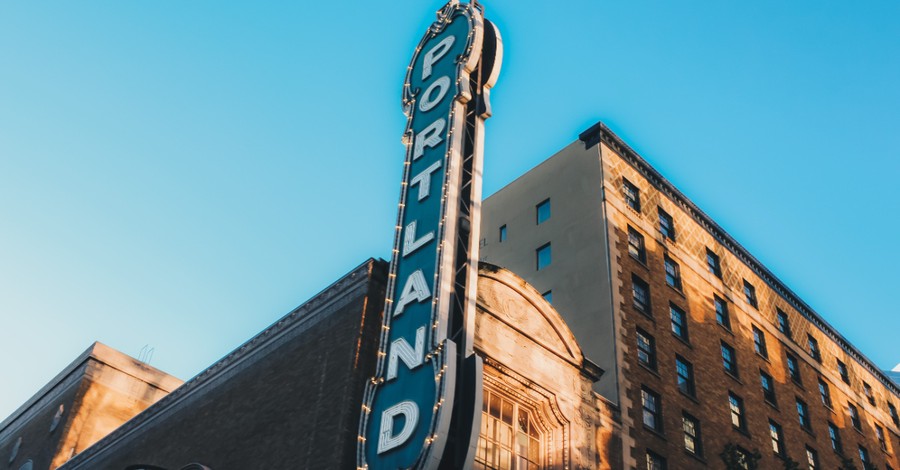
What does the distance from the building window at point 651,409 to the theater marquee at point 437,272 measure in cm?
1232

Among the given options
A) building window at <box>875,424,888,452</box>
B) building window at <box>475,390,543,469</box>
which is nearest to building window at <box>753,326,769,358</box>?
building window at <box>875,424,888,452</box>

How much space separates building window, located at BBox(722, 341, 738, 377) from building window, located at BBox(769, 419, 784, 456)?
288 cm

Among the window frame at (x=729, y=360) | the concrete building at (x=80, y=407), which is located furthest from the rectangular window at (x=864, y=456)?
the concrete building at (x=80, y=407)

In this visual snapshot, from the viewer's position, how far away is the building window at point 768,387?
3822 cm

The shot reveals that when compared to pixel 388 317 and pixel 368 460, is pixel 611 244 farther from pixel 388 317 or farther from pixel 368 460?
pixel 368 460

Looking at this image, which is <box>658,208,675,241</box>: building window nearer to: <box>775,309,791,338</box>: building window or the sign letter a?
<box>775,309,791,338</box>: building window

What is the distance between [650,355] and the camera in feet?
107

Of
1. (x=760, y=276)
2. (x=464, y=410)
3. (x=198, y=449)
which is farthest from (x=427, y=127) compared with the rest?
(x=760, y=276)

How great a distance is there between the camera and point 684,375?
3381 centimetres

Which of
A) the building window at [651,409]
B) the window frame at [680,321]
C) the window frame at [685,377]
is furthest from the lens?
the window frame at [680,321]

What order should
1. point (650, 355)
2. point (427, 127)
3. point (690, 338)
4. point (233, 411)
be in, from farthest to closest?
point (690, 338) < point (650, 355) < point (233, 411) < point (427, 127)

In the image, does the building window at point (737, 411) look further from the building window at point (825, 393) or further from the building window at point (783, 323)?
the building window at point (825, 393)

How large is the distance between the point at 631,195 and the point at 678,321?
20.5 ft

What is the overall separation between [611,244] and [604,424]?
924 centimetres
